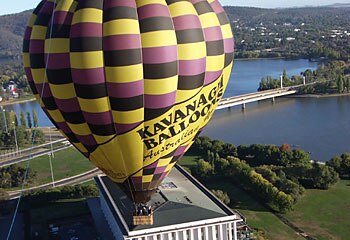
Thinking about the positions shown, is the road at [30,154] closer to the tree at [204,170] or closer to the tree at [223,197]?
the tree at [204,170]

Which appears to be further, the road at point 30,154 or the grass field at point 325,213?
the road at point 30,154

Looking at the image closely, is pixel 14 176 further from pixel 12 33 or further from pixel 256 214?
pixel 12 33

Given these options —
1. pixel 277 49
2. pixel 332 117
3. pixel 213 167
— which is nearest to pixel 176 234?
pixel 213 167

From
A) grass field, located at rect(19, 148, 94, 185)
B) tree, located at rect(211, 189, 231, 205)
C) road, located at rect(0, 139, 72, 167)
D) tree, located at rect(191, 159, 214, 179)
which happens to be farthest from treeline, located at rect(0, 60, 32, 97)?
tree, located at rect(211, 189, 231, 205)

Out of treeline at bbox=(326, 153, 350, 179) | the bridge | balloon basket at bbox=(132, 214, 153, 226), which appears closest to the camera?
balloon basket at bbox=(132, 214, 153, 226)

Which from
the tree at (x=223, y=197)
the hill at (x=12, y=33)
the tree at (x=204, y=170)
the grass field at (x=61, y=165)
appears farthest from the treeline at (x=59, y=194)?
the hill at (x=12, y=33)

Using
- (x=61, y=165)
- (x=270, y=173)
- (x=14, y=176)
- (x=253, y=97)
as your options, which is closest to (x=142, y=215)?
(x=270, y=173)

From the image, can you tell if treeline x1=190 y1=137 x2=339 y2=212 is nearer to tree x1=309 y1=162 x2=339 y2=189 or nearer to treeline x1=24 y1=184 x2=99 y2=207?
tree x1=309 y1=162 x2=339 y2=189
